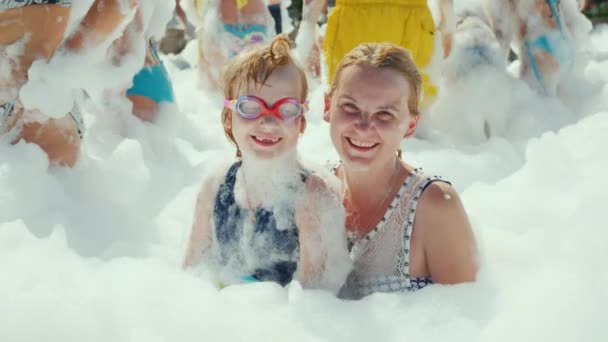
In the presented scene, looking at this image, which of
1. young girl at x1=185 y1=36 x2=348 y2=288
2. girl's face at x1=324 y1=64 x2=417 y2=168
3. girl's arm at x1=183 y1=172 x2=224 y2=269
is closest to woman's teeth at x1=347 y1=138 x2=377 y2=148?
girl's face at x1=324 y1=64 x2=417 y2=168

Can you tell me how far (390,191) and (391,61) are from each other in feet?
1.14

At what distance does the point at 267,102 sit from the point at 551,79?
2401mm

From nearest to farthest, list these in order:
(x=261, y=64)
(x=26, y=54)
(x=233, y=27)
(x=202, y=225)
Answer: (x=261, y=64)
(x=202, y=225)
(x=26, y=54)
(x=233, y=27)

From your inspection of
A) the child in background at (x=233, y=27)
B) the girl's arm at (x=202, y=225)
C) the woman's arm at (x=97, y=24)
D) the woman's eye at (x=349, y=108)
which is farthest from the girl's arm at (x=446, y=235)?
the child in background at (x=233, y=27)

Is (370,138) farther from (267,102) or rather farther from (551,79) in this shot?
(551,79)

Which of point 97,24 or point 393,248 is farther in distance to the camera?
point 97,24

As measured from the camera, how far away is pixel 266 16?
442cm

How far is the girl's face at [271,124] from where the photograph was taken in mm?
1658

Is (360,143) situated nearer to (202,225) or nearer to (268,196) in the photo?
(268,196)

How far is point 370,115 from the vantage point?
5.51 ft

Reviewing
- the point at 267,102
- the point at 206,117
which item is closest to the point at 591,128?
the point at 267,102

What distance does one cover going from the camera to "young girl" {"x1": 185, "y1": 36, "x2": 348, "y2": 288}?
65.5 inches

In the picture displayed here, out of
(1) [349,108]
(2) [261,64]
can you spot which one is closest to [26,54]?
(2) [261,64]

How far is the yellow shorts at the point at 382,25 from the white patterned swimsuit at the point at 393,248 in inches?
56.2
